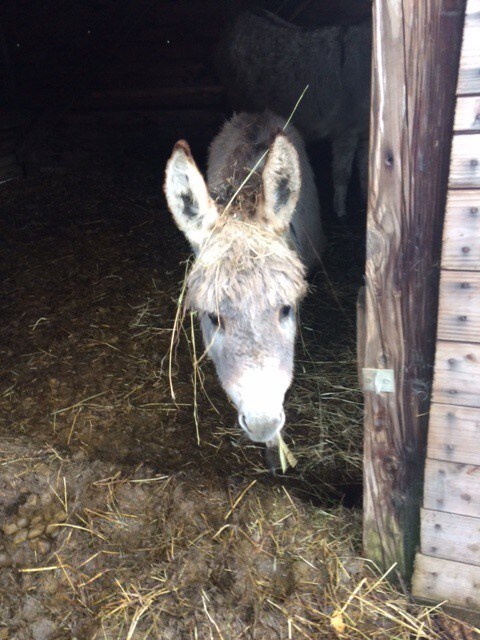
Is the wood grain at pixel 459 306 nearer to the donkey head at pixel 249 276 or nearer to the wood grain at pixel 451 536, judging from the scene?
the donkey head at pixel 249 276

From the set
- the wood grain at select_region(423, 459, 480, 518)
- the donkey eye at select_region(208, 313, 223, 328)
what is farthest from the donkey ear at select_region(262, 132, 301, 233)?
the wood grain at select_region(423, 459, 480, 518)

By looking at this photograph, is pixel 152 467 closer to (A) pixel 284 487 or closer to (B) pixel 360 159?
(A) pixel 284 487

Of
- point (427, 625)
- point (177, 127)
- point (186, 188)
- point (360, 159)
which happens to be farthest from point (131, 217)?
point (427, 625)

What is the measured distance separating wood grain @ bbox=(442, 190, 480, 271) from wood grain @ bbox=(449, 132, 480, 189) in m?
0.03

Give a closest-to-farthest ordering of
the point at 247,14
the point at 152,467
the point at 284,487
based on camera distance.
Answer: the point at 284,487 → the point at 152,467 → the point at 247,14

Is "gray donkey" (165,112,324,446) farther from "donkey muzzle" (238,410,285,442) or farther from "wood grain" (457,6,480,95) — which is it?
"wood grain" (457,6,480,95)

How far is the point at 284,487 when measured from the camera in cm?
290

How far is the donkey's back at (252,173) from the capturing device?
105 inches

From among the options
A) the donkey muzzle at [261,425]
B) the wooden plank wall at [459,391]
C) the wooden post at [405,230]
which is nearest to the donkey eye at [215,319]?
the donkey muzzle at [261,425]

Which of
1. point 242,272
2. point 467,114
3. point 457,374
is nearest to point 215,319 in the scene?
point 242,272

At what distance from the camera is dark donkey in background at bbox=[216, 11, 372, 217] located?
5508mm

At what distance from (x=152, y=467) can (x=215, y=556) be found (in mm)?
721

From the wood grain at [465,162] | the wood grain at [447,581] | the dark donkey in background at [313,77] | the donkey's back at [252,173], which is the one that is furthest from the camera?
the dark donkey in background at [313,77]

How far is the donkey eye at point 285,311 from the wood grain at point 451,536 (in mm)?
1042
